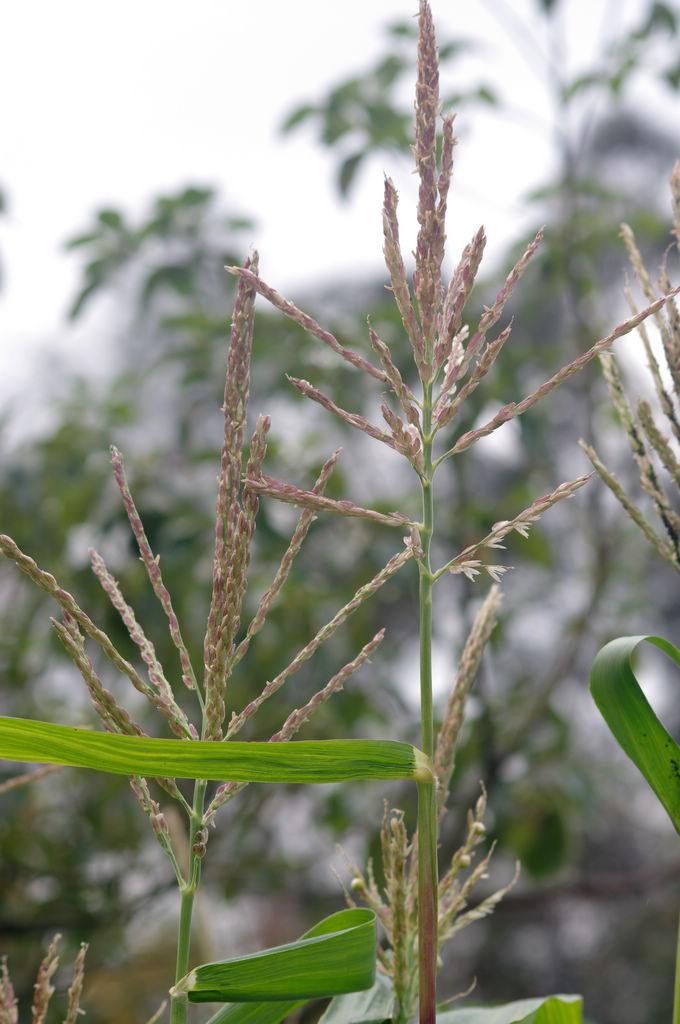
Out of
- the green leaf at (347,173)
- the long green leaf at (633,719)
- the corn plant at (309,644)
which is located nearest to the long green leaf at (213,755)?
the corn plant at (309,644)

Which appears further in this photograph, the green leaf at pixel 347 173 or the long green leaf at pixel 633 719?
the green leaf at pixel 347 173

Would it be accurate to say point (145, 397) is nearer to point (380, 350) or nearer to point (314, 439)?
point (314, 439)

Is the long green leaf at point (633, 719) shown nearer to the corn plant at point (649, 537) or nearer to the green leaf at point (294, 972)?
the corn plant at point (649, 537)

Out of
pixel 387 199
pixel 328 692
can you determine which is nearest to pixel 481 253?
pixel 387 199

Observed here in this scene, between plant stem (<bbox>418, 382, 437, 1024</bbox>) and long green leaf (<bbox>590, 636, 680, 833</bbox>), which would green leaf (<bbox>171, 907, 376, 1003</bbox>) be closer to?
plant stem (<bbox>418, 382, 437, 1024</bbox>)

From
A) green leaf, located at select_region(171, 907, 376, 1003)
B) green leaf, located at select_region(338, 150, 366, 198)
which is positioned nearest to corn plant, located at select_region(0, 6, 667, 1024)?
green leaf, located at select_region(171, 907, 376, 1003)

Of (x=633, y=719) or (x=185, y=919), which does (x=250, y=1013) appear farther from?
(x=633, y=719)

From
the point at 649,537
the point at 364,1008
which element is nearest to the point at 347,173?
the point at 649,537

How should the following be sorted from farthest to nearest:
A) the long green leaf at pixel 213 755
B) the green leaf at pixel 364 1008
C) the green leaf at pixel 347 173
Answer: the green leaf at pixel 347 173 → the green leaf at pixel 364 1008 → the long green leaf at pixel 213 755
